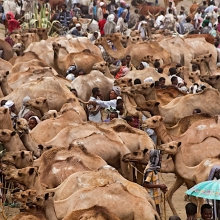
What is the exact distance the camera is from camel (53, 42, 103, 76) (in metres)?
20.9

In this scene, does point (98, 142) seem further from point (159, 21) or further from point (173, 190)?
point (159, 21)

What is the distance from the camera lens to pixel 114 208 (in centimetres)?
1070

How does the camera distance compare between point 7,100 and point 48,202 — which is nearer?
point 48,202

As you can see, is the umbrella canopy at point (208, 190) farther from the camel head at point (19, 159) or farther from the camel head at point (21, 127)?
the camel head at point (21, 127)

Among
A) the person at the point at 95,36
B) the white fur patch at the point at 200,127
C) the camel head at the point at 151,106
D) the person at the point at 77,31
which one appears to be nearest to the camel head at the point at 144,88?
the camel head at the point at 151,106

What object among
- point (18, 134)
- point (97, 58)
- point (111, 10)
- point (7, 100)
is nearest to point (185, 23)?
point (111, 10)

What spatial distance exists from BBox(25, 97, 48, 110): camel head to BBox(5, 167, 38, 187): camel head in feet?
13.8

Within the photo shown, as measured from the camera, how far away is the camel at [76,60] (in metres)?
20.9

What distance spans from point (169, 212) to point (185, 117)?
230cm

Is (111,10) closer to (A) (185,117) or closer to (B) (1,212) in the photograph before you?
(A) (185,117)

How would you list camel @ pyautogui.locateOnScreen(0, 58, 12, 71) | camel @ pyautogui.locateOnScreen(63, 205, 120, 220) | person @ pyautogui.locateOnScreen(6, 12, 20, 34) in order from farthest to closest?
person @ pyautogui.locateOnScreen(6, 12, 20, 34)
camel @ pyautogui.locateOnScreen(0, 58, 12, 71)
camel @ pyautogui.locateOnScreen(63, 205, 120, 220)

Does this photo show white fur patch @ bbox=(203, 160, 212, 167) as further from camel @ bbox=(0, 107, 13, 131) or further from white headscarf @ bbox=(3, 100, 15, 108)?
white headscarf @ bbox=(3, 100, 15, 108)

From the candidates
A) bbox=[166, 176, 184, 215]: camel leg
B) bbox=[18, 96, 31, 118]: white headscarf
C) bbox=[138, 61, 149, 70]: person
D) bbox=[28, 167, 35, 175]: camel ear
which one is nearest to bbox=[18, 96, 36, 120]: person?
bbox=[18, 96, 31, 118]: white headscarf

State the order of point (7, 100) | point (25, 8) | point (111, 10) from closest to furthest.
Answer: point (7, 100) < point (25, 8) < point (111, 10)
